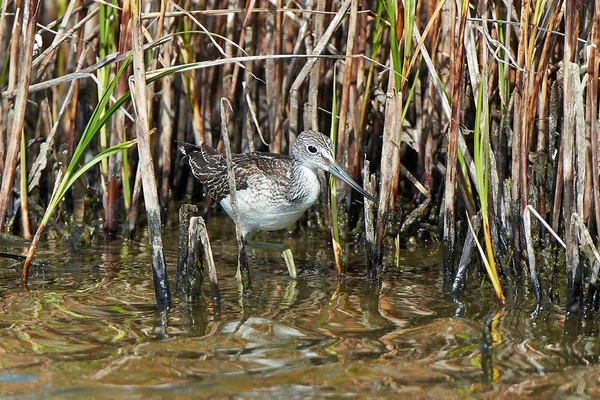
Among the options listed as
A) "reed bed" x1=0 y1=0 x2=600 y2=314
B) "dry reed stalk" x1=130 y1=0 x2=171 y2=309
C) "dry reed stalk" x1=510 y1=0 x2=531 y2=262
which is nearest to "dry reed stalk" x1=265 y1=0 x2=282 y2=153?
"reed bed" x1=0 y1=0 x2=600 y2=314

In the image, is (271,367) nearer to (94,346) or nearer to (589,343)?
(94,346)

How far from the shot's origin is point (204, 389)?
14.9ft

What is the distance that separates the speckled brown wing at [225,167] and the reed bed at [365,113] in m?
0.28

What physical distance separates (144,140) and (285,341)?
1.49m

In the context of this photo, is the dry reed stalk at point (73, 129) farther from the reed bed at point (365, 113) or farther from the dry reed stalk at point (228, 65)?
the dry reed stalk at point (228, 65)

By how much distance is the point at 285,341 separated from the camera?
17.4 feet

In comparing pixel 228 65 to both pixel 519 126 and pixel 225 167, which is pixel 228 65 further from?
pixel 519 126

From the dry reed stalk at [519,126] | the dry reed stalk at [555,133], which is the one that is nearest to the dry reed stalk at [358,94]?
the dry reed stalk at [519,126]

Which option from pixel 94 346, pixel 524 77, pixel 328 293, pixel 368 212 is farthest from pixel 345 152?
pixel 94 346

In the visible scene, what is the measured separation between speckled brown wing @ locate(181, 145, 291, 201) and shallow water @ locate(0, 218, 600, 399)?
0.72 m

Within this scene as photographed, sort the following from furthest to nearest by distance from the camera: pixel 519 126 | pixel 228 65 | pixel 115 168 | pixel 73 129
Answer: pixel 228 65
pixel 73 129
pixel 115 168
pixel 519 126

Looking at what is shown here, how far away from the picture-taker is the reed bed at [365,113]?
5.42 metres

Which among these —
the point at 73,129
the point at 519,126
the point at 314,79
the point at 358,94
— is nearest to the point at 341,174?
the point at 358,94

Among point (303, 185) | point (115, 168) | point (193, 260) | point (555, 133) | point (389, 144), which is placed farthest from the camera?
point (115, 168)
